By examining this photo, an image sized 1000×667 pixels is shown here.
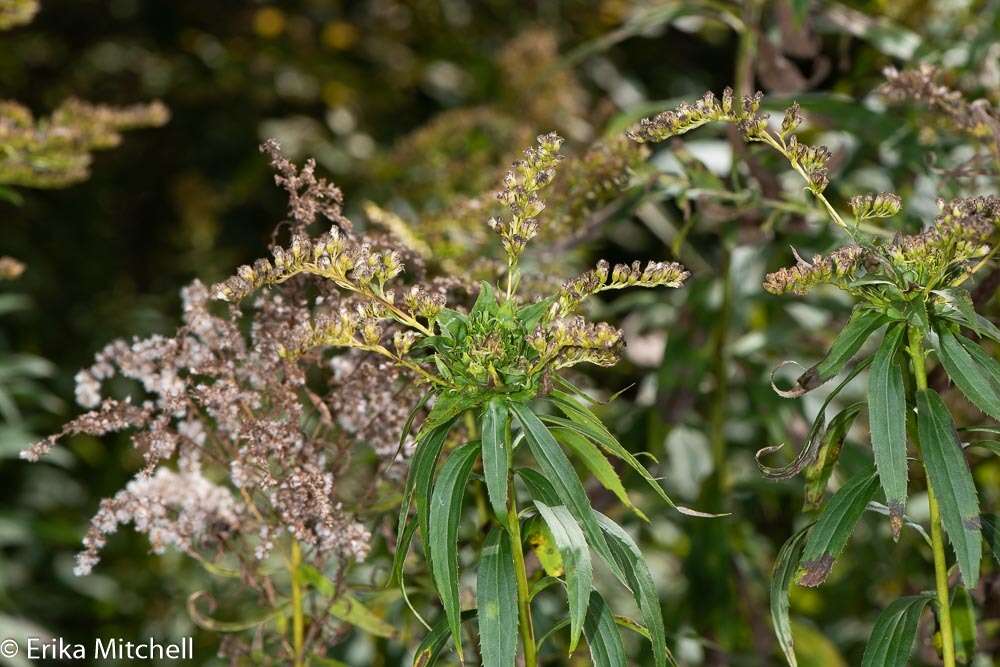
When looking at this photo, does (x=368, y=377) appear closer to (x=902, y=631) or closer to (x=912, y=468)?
(x=902, y=631)

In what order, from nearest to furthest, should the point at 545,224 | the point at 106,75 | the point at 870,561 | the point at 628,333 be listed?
the point at 545,224 < the point at 870,561 < the point at 628,333 < the point at 106,75

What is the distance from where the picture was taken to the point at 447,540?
2.25 feet

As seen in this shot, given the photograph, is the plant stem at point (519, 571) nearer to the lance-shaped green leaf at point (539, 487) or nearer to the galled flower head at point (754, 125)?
the lance-shaped green leaf at point (539, 487)

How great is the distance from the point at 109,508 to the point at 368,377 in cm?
22

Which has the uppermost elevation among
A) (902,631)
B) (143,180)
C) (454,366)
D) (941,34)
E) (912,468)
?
(143,180)

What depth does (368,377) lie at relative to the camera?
90 cm

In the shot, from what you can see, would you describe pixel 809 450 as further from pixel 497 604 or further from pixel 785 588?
pixel 497 604

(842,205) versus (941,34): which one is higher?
(941,34)

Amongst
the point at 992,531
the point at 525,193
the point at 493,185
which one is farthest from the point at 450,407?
the point at 493,185

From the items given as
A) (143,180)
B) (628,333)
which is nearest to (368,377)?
(628,333)

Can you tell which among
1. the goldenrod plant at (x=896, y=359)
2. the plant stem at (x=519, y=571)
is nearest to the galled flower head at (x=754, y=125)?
the goldenrod plant at (x=896, y=359)

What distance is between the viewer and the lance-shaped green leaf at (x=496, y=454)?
668 millimetres

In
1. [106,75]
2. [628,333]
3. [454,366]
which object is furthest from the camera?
[106,75]

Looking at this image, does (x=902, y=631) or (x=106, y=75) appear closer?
(x=902, y=631)
